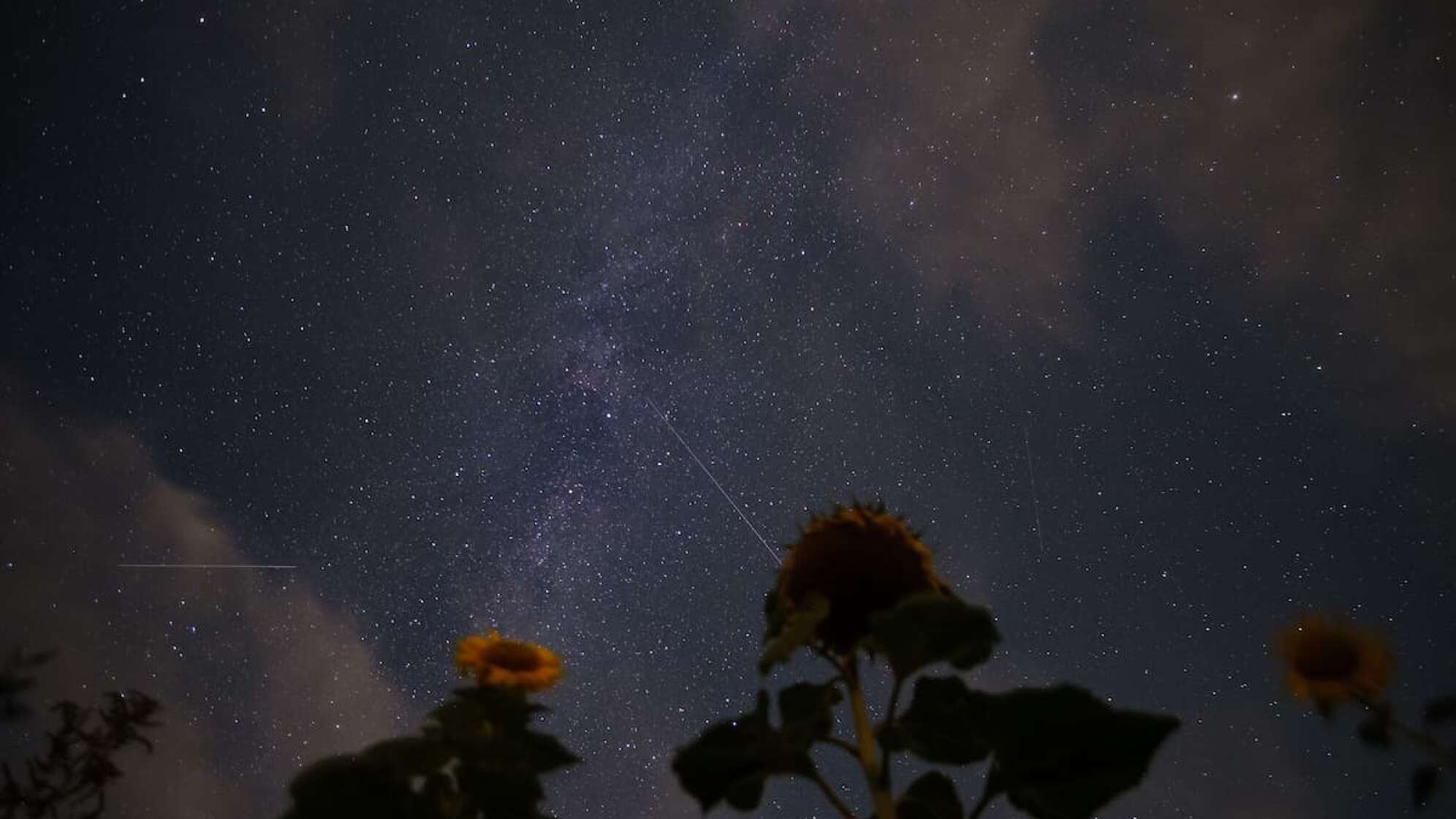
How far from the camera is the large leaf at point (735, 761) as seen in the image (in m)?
1.33

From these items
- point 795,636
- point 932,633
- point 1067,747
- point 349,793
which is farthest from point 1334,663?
point 349,793

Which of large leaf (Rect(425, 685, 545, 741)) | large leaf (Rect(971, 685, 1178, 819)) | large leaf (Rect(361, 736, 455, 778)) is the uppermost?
large leaf (Rect(425, 685, 545, 741))

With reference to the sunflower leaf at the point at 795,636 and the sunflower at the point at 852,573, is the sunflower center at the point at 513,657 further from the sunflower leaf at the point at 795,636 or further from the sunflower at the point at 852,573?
the sunflower leaf at the point at 795,636

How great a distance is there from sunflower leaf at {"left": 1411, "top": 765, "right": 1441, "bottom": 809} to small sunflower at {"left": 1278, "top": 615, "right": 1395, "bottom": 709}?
421mm

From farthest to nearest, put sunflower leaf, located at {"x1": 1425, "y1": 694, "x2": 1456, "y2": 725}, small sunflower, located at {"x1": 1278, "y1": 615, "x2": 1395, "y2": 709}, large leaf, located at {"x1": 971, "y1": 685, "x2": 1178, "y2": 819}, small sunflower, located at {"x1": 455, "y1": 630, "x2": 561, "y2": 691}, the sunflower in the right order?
small sunflower, located at {"x1": 455, "y1": 630, "x2": 561, "y2": 691}
small sunflower, located at {"x1": 1278, "y1": 615, "x2": 1395, "y2": 709}
the sunflower
sunflower leaf, located at {"x1": 1425, "y1": 694, "x2": 1456, "y2": 725}
large leaf, located at {"x1": 971, "y1": 685, "x2": 1178, "y2": 819}

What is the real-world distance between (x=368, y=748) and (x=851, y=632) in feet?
2.85

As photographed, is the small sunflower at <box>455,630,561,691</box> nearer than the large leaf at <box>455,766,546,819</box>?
No

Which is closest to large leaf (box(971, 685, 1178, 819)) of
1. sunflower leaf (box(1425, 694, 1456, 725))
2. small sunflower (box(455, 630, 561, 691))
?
sunflower leaf (box(1425, 694, 1456, 725))

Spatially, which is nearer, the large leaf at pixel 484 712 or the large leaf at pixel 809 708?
the large leaf at pixel 809 708

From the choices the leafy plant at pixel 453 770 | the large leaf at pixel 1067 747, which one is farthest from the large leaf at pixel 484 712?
the large leaf at pixel 1067 747

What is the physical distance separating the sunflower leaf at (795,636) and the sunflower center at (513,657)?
1.27m

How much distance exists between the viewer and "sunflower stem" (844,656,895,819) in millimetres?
→ 1348

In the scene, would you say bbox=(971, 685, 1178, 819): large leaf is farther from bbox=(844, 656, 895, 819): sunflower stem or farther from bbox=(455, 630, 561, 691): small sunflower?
bbox=(455, 630, 561, 691): small sunflower

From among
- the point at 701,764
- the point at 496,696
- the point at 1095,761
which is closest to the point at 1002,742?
the point at 1095,761
